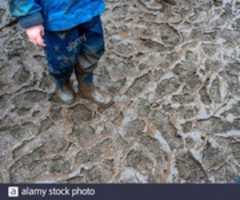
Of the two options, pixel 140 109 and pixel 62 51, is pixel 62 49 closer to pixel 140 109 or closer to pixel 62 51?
pixel 62 51

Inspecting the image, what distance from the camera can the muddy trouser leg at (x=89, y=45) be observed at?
70.4 inches

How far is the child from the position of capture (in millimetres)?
1618

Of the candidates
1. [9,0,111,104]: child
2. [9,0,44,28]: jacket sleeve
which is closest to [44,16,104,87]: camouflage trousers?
[9,0,111,104]: child

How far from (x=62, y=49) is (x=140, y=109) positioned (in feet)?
1.43

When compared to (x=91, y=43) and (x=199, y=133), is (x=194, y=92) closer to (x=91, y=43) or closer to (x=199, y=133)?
(x=199, y=133)

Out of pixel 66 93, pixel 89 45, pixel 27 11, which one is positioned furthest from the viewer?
pixel 66 93

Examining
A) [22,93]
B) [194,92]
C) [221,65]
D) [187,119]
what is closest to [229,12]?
[221,65]

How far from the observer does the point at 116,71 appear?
7.16 feet

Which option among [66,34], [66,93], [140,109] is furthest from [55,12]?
[140,109]

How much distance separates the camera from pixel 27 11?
159 cm

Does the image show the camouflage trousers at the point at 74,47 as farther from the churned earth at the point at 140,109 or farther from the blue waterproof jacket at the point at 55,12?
the churned earth at the point at 140,109

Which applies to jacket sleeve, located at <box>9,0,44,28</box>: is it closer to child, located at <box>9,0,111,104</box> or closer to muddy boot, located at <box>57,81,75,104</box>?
child, located at <box>9,0,111,104</box>

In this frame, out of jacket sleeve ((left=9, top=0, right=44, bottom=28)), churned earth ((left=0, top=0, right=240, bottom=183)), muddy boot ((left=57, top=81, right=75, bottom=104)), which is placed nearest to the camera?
jacket sleeve ((left=9, top=0, right=44, bottom=28))

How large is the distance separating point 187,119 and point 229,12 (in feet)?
2.28
